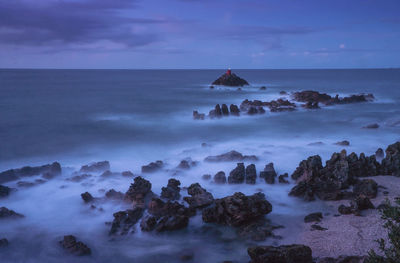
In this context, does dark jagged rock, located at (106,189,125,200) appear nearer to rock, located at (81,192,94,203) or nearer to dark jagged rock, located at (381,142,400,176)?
rock, located at (81,192,94,203)

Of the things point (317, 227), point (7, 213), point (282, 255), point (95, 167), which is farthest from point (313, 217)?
point (95, 167)

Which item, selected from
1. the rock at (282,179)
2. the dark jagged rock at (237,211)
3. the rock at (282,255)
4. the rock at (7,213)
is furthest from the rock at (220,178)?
the rock at (7,213)

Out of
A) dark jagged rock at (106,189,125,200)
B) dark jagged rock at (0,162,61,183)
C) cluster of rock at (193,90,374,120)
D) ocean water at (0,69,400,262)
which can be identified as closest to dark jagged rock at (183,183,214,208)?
ocean water at (0,69,400,262)

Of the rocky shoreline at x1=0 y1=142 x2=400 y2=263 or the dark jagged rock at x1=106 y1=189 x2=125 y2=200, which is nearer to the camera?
the rocky shoreline at x1=0 y1=142 x2=400 y2=263

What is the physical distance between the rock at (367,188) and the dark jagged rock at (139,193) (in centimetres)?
709

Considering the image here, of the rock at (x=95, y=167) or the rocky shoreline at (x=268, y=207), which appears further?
the rock at (x=95, y=167)

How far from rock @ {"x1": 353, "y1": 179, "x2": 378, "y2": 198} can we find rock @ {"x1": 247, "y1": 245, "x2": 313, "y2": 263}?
477cm

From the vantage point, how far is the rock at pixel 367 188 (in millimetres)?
10797

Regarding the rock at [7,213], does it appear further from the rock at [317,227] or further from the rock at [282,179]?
the rock at [282,179]

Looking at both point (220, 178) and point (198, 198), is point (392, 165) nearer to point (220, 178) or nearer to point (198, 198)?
point (220, 178)

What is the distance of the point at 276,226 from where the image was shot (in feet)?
30.6

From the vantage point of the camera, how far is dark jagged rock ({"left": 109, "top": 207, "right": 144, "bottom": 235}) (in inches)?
370

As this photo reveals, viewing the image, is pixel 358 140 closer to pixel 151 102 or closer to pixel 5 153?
pixel 5 153

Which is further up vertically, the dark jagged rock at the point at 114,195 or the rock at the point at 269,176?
the rock at the point at 269,176
